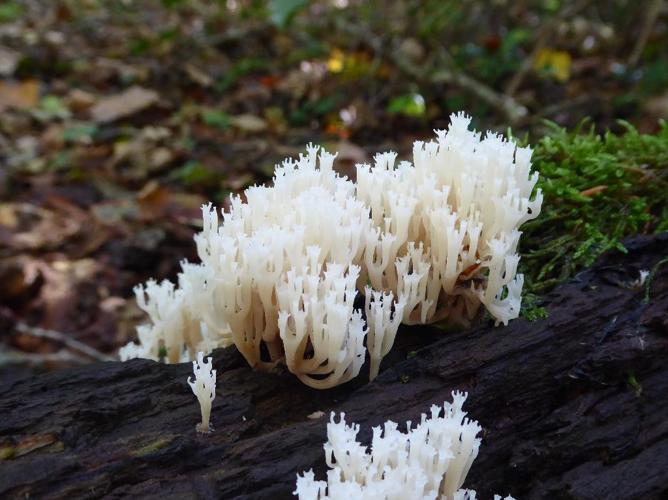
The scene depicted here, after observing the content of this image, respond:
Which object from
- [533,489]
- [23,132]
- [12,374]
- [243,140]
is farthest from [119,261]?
[533,489]

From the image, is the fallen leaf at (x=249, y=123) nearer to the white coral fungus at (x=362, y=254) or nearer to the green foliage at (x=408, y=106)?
the green foliage at (x=408, y=106)

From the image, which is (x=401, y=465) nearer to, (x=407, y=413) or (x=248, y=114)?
(x=407, y=413)

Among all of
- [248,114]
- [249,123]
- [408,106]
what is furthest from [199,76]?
[408,106]

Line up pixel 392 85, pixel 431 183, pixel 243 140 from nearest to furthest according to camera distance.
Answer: pixel 431 183 → pixel 243 140 → pixel 392 85

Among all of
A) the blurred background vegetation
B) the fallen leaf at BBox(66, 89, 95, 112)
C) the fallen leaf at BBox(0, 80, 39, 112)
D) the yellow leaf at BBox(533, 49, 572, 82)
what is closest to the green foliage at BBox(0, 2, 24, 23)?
the blurred background vegetation

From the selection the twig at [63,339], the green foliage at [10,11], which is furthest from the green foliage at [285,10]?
the green foliage at [10,11]

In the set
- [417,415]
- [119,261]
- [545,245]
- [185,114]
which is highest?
[185,114]

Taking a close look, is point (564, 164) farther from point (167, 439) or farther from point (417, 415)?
point (167, 439)
